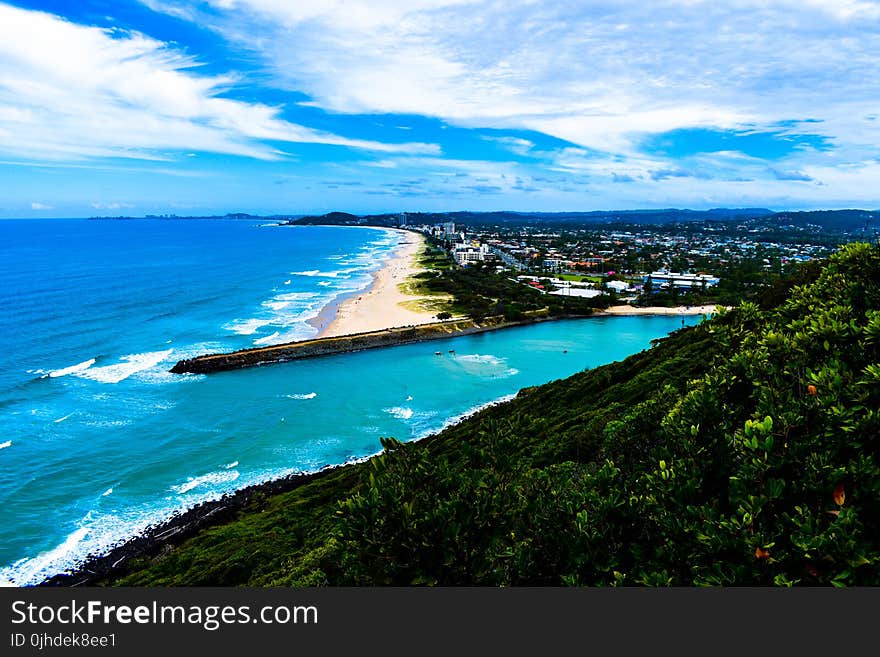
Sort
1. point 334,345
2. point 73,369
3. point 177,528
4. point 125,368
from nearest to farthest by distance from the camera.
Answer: point 177,528 < point 73,369 < point 125,368 < point 334,345

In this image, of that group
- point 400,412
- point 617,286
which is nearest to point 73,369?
point 400,412

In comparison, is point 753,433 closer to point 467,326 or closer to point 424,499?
point 424,499

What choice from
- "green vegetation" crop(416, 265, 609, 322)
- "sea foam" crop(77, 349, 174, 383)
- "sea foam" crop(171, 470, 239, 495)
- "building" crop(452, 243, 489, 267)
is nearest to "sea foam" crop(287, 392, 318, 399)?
"sea foam" crop(171, 470, 239, 495)

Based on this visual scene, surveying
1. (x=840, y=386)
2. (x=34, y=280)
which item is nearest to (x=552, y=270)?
(x=34, y=280)

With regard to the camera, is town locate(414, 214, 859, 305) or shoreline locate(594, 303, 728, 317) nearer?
shoreline locate(594, 303, 728, 317)

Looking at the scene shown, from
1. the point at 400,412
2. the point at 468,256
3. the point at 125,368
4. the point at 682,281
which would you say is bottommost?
the point at 400,412

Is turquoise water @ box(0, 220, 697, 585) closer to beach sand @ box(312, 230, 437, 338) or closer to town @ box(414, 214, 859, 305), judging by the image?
beach sand @ box(312, 230, 437, 338)

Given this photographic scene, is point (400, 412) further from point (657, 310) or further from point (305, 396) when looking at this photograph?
point (657, 310)
